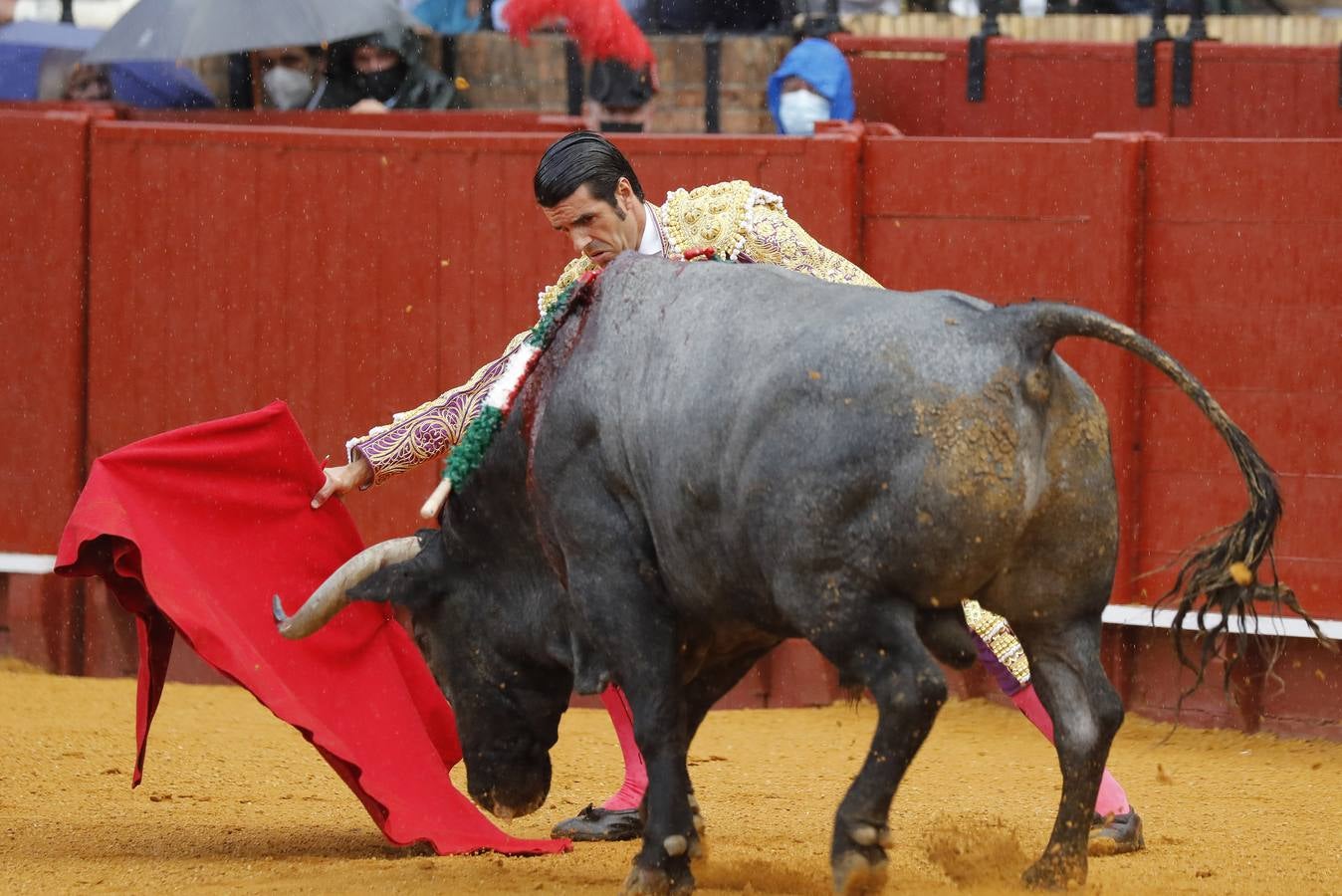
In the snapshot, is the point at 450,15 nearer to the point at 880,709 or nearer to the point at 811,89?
the point at 811,89

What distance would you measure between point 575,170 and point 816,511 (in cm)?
109

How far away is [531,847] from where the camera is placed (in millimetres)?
4695

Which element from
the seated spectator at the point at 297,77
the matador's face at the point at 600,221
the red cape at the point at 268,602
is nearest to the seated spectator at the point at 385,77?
the seated spectator at the point at 297,77

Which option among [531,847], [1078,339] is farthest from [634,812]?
[1078,339]

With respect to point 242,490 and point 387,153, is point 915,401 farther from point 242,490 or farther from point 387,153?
point 387,153

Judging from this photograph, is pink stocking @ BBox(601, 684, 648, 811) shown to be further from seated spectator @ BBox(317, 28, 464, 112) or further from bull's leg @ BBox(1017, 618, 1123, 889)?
seated spectator @ BBox(317, 28, 464, 112)

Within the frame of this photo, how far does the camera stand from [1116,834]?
4742 millimetres

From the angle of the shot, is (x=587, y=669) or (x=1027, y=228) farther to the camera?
(x=1027, y=228)

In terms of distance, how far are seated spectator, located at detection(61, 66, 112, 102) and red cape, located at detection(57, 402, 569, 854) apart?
4.93 meters

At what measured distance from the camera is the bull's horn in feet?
14.6

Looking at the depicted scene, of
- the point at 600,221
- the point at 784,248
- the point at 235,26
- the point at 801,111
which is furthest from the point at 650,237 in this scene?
the point at 235,26

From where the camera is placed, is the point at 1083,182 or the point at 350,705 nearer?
the point at 350,705

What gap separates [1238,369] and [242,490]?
3.01 m

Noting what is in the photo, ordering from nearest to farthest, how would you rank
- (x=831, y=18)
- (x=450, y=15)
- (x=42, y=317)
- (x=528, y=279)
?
(x=528, y=279) < (x=42, y=317) < (x=831, y=18) < (x=450, y=15)
